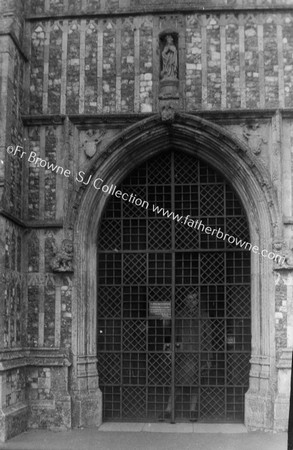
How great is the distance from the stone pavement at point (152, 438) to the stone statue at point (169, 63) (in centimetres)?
578

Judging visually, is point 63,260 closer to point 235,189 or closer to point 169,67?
point 235,189

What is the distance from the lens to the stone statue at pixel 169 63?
10961 mm

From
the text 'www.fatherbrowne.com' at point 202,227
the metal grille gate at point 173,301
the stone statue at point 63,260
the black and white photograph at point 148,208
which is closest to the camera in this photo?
the black and white photograph at point 148,208

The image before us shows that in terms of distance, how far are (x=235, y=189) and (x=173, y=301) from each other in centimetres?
217

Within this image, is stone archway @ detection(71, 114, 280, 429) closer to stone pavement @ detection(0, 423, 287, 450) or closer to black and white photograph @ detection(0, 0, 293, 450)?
black and white photograph @ detection(0, 0, 293, 450)

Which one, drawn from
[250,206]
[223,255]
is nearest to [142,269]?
[223,255]

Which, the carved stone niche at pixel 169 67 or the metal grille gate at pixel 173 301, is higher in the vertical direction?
the carved stone niche at pixel 169 67

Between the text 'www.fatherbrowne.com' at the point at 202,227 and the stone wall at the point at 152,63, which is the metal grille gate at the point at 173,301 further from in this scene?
the stone wall at the point at 152,63

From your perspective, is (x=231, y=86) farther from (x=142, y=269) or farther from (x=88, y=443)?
(x=88, y=443)

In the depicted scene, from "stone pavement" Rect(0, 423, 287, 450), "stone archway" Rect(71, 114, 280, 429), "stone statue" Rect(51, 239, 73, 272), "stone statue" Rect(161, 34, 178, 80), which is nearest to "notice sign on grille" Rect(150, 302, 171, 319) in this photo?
"stone archway" Rect(71, 114, 280, 429)

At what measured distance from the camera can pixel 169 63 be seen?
1098 cm

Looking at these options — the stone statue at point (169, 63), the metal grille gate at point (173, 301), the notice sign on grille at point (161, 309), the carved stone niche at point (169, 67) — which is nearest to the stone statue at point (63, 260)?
the metal grille gate at point (173, 301)

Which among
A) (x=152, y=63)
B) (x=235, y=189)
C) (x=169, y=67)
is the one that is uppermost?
(x=152, y=63)

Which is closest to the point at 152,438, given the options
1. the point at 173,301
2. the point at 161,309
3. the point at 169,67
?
the point at 161,309
